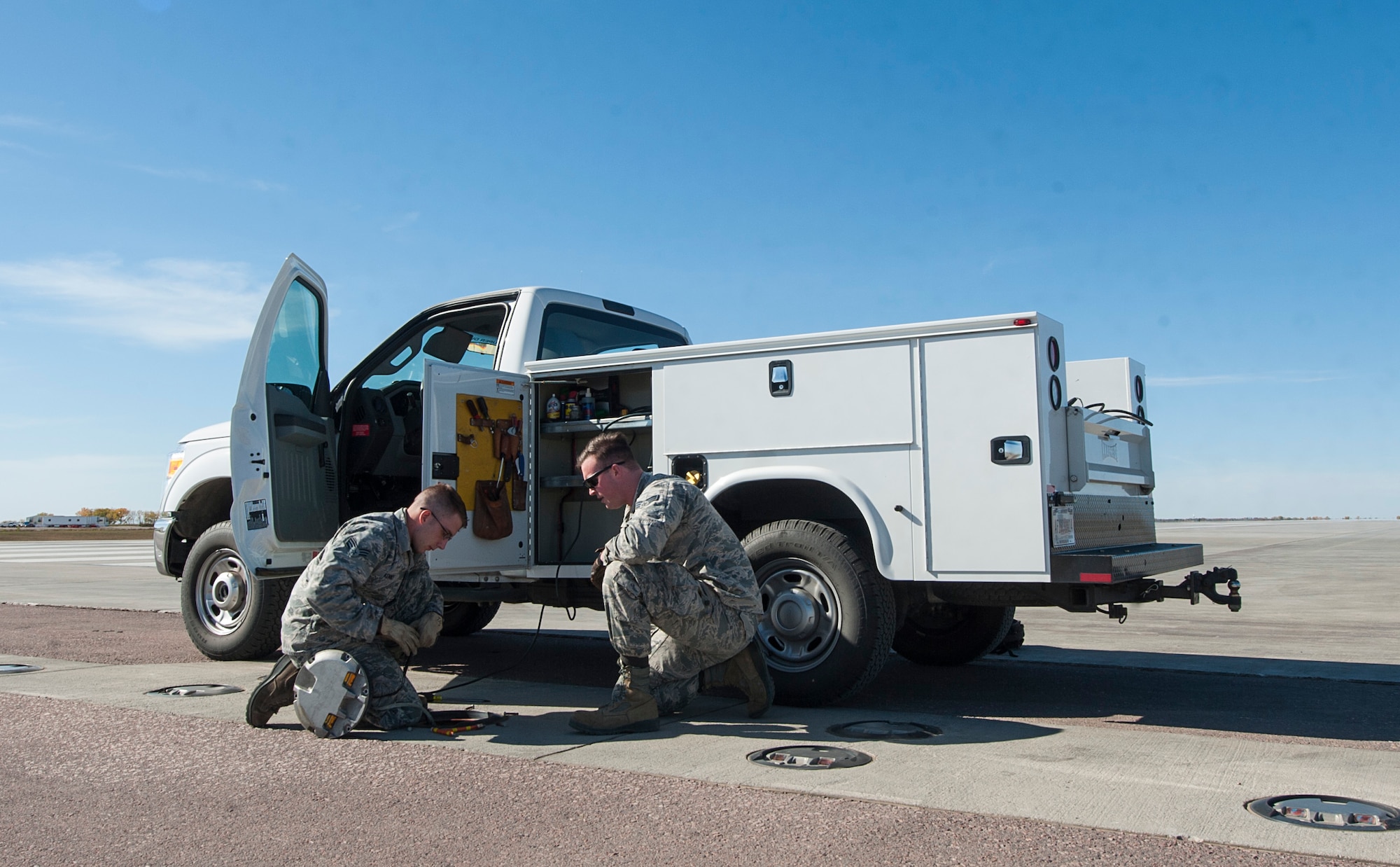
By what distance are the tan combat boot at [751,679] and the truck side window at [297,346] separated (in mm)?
3275

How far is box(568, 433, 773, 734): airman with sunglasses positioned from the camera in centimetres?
469

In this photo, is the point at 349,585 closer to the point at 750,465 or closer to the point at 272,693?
the point at 272,693

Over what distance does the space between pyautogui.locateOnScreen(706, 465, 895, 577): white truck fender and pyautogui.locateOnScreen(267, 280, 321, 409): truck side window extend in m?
2.71

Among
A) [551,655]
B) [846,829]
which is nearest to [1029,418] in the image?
[846,829]

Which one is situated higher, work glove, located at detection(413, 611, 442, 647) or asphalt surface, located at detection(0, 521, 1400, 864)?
work glove, located at detection(413, 611, 442, 647)

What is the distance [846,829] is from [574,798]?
36.6 inches

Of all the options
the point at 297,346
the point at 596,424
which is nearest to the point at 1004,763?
the point at 596,424

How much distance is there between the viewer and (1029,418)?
489cm

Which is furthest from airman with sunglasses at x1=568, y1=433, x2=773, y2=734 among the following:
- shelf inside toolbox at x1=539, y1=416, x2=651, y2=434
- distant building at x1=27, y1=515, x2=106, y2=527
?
distant building at x1=27, y1=515, x2=106, y2=527

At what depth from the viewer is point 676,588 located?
4.79 metres

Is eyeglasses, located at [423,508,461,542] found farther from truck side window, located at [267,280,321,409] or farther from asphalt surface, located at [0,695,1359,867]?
truck side window, located at [267,280,321,409]

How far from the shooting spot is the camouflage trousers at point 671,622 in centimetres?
477

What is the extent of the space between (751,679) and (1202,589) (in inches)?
89.0

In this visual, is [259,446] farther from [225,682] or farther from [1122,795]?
[1122,795]
